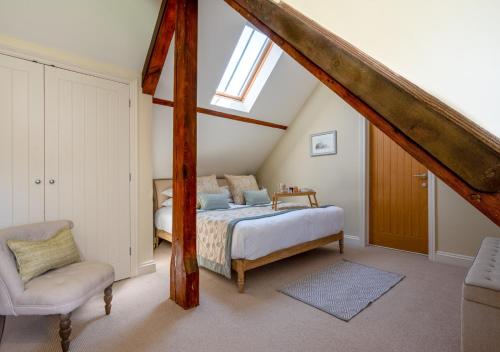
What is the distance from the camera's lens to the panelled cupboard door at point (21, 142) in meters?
2.07

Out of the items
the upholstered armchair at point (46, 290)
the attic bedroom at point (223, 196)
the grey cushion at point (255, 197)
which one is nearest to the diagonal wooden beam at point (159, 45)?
the attic bedroom at point (223, 196)

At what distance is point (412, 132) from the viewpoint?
18.1 inches

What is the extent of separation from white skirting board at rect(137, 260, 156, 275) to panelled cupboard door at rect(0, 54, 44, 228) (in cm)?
104

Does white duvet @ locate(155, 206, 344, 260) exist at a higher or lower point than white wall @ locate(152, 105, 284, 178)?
lower

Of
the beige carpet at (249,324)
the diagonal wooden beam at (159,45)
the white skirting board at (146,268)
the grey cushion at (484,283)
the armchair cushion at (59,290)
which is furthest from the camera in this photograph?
the white skirting board at (146,268)

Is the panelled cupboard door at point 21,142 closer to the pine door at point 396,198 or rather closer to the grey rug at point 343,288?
the grey rug at point 343,288

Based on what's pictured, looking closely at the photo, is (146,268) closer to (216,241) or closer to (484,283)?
(216,241)

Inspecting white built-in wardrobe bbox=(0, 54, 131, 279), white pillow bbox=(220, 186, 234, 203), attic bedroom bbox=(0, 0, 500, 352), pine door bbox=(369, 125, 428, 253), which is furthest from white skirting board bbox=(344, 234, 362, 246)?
white built-in wardrobe bbox=(0, 54, 131, 279)

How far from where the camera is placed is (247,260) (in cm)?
245

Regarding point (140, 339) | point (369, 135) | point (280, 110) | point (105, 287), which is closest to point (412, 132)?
point (140, 339)

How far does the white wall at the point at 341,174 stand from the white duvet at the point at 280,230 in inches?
29.0

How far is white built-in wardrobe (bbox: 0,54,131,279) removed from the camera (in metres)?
2.11

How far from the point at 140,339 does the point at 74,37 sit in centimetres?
247

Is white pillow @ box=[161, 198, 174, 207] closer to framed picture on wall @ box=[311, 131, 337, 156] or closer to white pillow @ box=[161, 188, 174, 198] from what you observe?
white pillow @ box=[161, 188, 174, 198]
